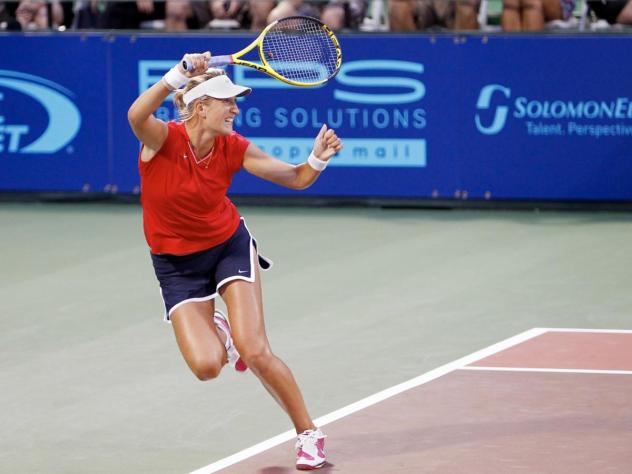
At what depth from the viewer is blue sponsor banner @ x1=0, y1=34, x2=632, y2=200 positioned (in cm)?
1262

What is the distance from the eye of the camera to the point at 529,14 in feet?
42.2

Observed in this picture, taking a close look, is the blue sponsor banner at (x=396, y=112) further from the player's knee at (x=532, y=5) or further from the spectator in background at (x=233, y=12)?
the spectator in background at (x=233, y=12)

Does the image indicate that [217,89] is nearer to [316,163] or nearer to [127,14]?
[316,163]

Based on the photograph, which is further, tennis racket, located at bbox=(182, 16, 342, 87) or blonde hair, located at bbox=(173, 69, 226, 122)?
tennis racket, located at bbox=(182, 16, 342, 87)

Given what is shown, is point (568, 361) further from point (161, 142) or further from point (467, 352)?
point (161, 142)

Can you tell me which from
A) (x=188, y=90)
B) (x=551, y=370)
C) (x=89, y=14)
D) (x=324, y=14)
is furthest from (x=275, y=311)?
(x=89, y=14)

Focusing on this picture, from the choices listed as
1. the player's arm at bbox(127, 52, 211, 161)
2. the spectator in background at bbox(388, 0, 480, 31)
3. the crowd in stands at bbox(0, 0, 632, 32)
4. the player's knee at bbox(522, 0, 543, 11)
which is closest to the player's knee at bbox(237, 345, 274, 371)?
the player's arm at bbox(127, 52, 211, 161)

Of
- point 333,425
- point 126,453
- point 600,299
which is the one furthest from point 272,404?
point 600,299

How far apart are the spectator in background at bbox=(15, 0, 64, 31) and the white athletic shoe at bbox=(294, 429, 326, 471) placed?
846cm

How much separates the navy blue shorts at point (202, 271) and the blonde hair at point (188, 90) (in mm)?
624

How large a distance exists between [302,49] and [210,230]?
164 centimetres

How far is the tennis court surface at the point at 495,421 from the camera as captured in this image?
646 cm

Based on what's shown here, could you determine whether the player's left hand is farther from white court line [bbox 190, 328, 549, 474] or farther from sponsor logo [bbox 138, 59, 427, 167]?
sponsor logo [bbox 138, 59, 427, 167]

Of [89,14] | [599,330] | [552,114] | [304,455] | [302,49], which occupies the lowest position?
[599,330]
